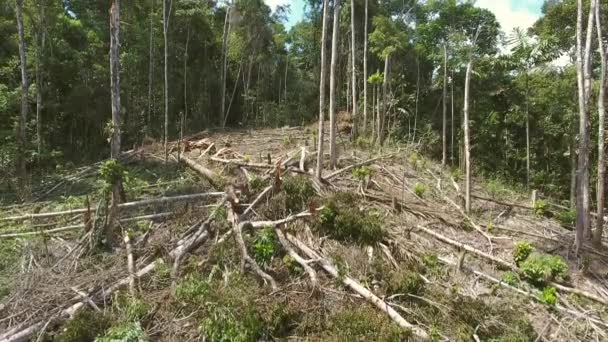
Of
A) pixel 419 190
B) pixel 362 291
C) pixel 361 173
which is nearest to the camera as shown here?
pixel 362 291

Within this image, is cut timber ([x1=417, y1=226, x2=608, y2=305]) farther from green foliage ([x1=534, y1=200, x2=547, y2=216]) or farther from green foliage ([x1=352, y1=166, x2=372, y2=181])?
green foliage ([x1=534, y1=200, x2=547, y2=216])

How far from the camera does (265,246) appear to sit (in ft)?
20.9

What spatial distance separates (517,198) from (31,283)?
35.6 feet

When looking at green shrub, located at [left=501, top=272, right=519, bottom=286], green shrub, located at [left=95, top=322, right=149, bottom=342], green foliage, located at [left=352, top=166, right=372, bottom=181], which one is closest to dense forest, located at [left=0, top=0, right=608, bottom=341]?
green foliage, located at [left=352, top=166, right=372, bottom=181]

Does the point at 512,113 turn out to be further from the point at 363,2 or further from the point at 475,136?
the point at 363,2

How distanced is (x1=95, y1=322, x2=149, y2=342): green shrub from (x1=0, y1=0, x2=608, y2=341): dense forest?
800mm

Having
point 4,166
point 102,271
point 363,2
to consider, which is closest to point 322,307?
point 102,271

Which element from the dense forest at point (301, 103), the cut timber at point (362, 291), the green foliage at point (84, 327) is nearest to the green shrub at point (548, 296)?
the dense forest at point (301, 103)

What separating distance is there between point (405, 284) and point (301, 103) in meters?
16.7

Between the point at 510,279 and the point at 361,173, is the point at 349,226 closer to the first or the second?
the point at 361,173

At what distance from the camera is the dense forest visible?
25.4ft

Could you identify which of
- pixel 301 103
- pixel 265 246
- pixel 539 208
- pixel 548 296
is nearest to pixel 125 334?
pixel 265 246

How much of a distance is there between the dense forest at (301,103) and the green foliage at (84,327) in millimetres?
474

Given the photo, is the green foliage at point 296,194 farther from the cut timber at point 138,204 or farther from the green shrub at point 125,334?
the green shrub at point 125,334
